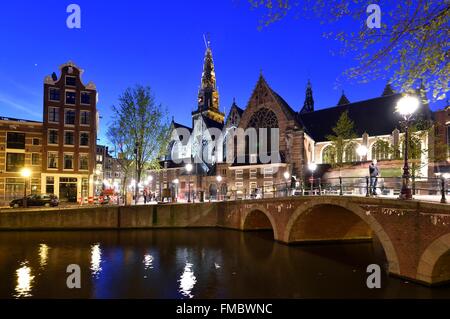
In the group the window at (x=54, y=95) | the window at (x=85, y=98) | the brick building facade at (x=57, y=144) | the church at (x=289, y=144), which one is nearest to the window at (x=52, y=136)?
the brick building facade at (x=57, y=144)

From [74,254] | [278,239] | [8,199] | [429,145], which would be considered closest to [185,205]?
[278,239]

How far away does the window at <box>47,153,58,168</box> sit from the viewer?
134 ft

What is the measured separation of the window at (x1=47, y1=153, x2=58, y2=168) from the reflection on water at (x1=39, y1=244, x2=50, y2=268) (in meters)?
20.5

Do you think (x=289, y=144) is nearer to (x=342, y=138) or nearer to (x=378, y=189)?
(x=342, y=138)

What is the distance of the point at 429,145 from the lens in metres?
37.4

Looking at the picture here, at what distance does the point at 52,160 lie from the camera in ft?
135

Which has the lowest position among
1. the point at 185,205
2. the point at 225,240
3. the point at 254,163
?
the point at 225,240

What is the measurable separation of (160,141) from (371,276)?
1149 inches

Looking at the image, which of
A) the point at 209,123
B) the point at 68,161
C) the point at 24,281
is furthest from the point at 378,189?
the point at 209,123

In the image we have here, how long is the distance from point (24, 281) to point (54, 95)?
32886 mm

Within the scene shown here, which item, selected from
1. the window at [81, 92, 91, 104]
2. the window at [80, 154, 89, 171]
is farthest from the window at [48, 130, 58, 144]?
the window at [81, 92, 91, 104]

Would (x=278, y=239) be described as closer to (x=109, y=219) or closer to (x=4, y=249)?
(x=109, y=219)

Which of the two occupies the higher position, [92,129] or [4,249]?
[92,129]

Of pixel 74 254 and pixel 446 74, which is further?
pixel 74 254
